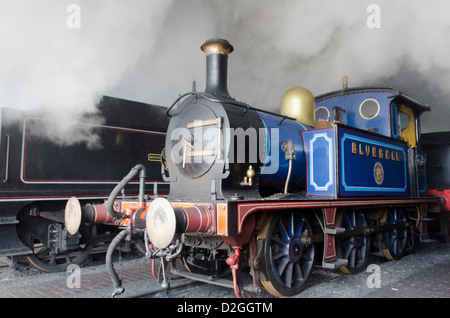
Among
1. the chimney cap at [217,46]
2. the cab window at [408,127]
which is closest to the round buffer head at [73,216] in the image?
the chimney cap at [217,46]

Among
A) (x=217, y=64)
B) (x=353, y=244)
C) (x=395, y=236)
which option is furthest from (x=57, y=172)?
(x=395, y=236)

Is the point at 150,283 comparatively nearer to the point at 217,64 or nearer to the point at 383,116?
the point at 217,64

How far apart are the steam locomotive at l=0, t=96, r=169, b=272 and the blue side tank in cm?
239

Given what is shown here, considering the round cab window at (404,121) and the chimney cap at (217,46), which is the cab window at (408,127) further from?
the chimney cap at (217,46)

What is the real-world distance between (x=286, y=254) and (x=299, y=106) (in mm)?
2102

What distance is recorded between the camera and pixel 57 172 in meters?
4.85

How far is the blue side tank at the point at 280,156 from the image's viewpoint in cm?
396

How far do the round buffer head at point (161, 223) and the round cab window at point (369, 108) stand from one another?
415 cm

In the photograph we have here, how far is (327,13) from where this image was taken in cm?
673

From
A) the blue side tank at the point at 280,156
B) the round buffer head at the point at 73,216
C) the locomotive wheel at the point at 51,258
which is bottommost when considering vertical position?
the locomotive wheel at the point at 51,258

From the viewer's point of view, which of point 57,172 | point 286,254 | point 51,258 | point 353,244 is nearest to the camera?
point 286,254

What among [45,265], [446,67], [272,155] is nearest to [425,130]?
[446,67]

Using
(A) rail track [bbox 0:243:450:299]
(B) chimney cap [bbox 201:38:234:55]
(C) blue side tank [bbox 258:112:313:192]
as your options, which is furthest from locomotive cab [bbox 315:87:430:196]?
(B) chimney cap [bbox 201:38:234:55]

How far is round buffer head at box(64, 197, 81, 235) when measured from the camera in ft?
11.6
